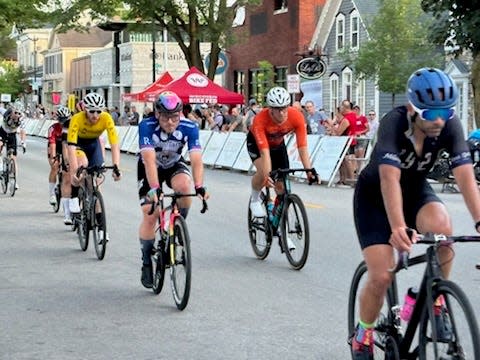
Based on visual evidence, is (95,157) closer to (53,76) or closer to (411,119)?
(411,119)

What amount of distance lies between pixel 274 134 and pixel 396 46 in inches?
1169

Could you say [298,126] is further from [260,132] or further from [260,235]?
[260,235]

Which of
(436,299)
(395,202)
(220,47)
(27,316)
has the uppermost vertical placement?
(220,47)

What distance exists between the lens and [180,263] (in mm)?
8945

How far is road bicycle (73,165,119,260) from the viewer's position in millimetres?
11898

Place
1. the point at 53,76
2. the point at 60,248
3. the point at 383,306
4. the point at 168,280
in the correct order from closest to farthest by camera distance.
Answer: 1. the point at 383,306
2. the point at 168,280
3. the point at 60,248
4. the point at 53,76

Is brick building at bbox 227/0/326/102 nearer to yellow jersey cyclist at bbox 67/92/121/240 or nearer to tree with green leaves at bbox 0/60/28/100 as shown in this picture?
yellow jersey cyclist at bbox 67/92/121/240

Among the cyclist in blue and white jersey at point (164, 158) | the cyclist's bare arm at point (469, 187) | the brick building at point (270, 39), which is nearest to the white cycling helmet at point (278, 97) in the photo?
the cyclist in blue and white jersey at point (164, 158)

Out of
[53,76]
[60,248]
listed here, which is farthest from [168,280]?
[53,76]

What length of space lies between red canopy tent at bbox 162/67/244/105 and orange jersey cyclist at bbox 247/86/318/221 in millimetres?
25382

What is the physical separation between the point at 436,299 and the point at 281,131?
6.17 meters

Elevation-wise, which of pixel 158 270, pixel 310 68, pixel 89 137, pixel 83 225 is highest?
pixel 310 68

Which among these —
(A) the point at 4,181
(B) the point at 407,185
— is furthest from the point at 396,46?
(B) the point at 407,185

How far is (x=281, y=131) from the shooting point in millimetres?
11266
